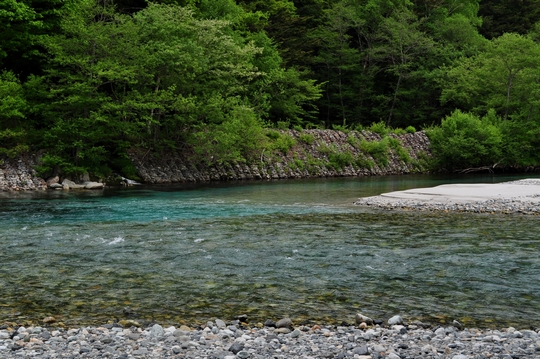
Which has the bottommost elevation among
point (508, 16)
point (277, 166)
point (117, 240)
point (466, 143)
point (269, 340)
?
point (269, 340)

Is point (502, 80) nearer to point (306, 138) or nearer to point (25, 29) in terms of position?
point (306, 138)

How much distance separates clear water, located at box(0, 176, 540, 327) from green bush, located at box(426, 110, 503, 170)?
106 feet

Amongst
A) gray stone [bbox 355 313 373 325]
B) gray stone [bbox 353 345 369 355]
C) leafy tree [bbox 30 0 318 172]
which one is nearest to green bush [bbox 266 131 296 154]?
leafy tree [bbox 30 0 318 172]

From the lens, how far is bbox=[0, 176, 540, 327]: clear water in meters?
7.92

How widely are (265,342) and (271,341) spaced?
0.27ft

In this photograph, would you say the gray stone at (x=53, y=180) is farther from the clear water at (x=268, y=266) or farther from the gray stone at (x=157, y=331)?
the gray stone at (x=157, y=331)

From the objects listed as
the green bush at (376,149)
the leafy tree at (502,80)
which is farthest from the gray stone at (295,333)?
the leafy tree at (502,80)

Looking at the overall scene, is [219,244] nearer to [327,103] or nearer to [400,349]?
[400,349]

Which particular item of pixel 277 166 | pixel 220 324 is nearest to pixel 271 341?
pixel 220 324

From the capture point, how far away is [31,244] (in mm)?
13203

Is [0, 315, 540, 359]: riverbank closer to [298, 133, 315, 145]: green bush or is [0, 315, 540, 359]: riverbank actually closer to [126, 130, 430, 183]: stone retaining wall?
[126, 130, 430, 183]: stone retaining wall

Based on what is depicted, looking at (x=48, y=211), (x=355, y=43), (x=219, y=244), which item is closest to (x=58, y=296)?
(x=219, y=244)

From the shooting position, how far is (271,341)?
21.1 feet

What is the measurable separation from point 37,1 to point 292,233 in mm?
28295
